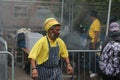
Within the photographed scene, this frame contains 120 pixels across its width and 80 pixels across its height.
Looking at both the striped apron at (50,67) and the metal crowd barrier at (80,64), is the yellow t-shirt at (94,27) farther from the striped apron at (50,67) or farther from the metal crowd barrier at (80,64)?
the striped apron at (50,67)

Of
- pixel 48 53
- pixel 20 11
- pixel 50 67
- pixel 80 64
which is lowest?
pixel 80 64

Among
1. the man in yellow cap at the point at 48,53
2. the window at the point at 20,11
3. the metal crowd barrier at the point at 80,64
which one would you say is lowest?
the metal crowd barrier at the point at 80,64

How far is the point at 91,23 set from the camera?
9.99m

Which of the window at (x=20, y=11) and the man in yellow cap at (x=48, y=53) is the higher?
the window at (x=20, y=11)

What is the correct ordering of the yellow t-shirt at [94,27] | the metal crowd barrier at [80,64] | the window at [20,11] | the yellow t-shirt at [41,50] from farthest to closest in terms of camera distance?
the window at [20,11], the yellow t-shirt at [94,27], the metal crowd barrier at [80,64], the yellow t-shirt at [41,50]

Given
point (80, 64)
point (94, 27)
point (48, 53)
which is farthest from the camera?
point (94, 27)

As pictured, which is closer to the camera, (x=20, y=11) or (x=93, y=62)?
(x=93, y=62)

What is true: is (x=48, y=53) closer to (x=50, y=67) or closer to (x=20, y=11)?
(x=50, y=67)

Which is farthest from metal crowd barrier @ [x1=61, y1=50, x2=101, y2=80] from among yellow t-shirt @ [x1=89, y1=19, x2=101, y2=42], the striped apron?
the striped apron

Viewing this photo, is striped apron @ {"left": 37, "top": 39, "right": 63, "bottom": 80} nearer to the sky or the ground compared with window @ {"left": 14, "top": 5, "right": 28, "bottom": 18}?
nearer to the ground

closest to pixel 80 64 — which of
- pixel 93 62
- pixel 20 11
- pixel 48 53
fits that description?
pixel 93 62

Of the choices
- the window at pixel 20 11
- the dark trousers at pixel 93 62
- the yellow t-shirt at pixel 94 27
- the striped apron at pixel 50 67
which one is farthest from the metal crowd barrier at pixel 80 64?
the window at pixel 20 11

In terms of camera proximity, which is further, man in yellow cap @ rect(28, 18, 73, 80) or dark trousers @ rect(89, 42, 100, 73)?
dark trousers @ rect(89, 42, 100, 73)

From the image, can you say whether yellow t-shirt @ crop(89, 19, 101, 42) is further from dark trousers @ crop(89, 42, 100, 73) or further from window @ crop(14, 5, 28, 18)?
window @ crop(14, 5, 28, 18)
